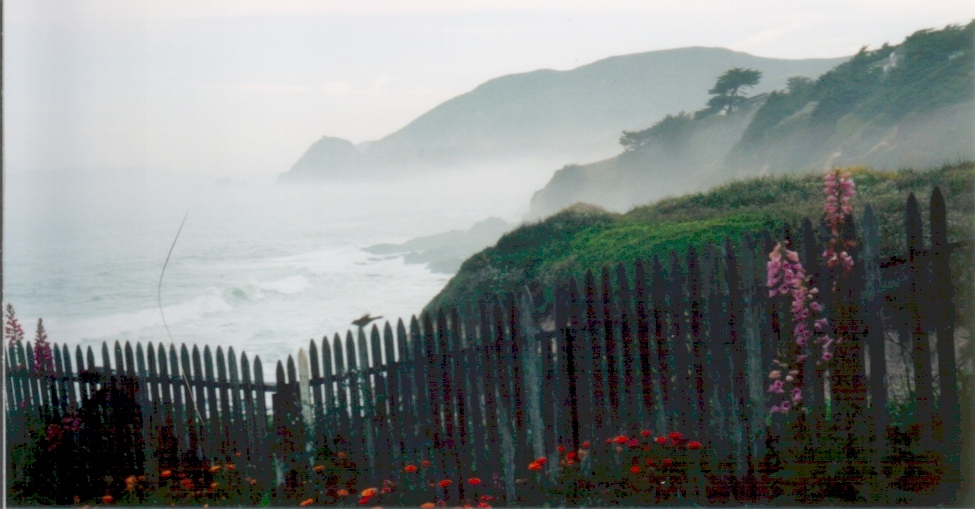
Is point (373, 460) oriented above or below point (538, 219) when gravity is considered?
below

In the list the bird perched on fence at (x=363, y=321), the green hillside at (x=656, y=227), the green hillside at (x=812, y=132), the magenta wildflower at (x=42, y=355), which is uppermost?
the green hillside at (x=812, y=132)

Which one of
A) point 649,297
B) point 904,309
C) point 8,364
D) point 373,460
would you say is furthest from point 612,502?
point 8,364

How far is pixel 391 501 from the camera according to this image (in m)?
4.59

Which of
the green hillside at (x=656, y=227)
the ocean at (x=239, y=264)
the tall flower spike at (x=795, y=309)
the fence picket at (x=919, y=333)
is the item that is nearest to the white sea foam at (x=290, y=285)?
the ocean at (x=239, y=264)

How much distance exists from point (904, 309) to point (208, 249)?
4628 millimetres

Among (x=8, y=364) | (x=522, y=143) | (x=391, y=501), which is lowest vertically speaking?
(x=391, y=501)

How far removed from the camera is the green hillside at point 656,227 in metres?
6.45

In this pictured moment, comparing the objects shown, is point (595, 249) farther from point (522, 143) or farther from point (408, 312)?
point (408, 312)

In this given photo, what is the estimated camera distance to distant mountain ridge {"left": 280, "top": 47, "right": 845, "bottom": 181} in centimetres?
524

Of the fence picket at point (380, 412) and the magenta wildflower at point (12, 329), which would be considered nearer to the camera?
the fence picket at point (380, 412)

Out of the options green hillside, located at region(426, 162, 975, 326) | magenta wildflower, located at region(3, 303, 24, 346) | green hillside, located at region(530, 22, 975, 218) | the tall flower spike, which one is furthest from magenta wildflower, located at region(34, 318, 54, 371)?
the tall flower spike

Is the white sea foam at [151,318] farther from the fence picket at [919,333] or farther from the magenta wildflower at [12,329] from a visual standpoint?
the fence picket at [919,333]

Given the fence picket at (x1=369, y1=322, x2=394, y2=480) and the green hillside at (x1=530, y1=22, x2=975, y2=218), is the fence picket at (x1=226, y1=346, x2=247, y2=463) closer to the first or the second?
the fence picket at (x1=369, y1=322, x2=394, y2=480)

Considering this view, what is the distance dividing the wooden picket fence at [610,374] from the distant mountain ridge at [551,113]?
4.79ft
